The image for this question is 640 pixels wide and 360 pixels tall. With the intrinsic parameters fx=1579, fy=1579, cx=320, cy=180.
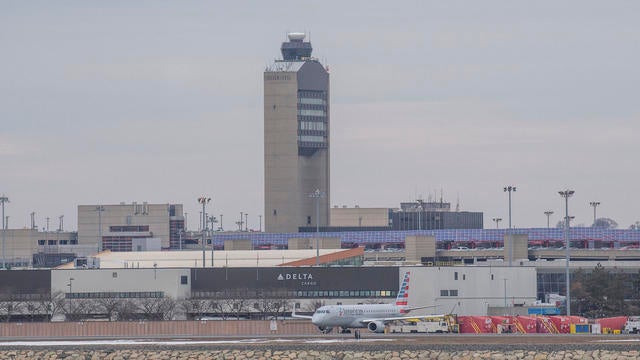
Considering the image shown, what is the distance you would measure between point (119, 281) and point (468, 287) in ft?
131

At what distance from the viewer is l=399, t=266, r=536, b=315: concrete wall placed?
17904 cm

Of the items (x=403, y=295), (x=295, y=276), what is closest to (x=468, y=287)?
(x=295, y=276)

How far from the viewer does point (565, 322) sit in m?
143

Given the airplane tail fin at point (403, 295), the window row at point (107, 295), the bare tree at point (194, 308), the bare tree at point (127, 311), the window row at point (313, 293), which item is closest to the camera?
the airplane tail fin at point (403, 295)

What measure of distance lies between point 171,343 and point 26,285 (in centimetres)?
6884

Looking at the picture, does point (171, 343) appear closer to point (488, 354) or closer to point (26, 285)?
point (488, 354)

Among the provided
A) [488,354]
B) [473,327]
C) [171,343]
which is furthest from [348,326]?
[488,354]

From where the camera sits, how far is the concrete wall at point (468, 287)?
17904 centimetres

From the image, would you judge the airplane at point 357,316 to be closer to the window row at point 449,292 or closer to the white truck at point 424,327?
the white truck at point 424,327

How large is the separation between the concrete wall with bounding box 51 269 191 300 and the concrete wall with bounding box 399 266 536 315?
26449 mm

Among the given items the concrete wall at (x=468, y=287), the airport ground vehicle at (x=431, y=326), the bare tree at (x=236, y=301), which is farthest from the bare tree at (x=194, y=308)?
the airport ground vehicle at (x=431, y=326)

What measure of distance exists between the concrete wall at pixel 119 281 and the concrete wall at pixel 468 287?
1041 inches

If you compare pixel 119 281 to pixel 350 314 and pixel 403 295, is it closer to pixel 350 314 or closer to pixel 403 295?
pixel 403 295

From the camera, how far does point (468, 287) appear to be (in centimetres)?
18175
